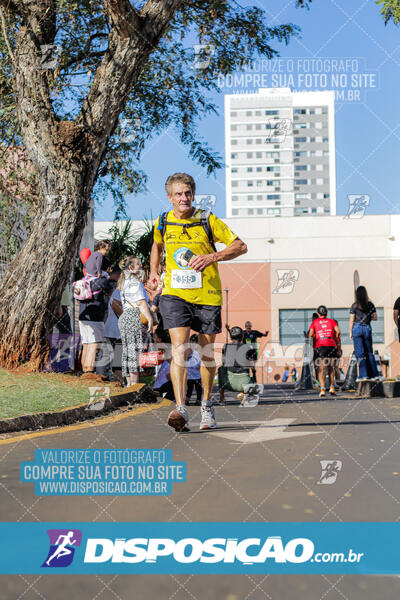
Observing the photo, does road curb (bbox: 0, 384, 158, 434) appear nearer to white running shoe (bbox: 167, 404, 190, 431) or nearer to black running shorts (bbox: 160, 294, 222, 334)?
white running shoe (bbox: 167, 404, 190, 431)

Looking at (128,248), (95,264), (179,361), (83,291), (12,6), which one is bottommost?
(179,361)

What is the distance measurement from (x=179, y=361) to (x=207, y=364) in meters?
0.30

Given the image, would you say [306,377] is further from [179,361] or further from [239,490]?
[239,490]

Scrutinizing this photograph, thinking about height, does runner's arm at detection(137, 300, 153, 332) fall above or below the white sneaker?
above

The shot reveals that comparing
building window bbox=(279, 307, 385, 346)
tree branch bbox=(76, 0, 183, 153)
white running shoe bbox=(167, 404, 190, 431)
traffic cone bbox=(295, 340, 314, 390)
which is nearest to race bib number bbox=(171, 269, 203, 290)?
white running shoe bbox=(167, 404, 190, 431)

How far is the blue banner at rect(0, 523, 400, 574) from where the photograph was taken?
2.41m

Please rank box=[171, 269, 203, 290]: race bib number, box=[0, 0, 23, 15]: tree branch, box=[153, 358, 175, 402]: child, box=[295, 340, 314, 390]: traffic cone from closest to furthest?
box=[171, 269, 203, 290]: race bib number, box=[153, 358, 175, 402]: child, box=[0, 0, 23, 15]: tree branch, box=[295, 340, 314, 390]: traffic cone

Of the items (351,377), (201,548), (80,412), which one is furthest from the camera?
(351,377)

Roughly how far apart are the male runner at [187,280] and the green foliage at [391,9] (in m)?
7.87

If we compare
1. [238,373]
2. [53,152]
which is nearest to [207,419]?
[238,373]

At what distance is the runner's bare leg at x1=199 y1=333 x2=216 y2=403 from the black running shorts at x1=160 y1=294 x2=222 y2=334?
0.05 meters

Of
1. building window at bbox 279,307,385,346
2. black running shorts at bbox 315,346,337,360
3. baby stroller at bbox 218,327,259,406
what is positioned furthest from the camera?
building window at bbox 279,307,385,346

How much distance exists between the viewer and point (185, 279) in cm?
595

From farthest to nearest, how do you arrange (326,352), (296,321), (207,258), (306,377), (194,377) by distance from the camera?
(296,321)
(306,377)
(326,352)
(194,377)
(207,258)
